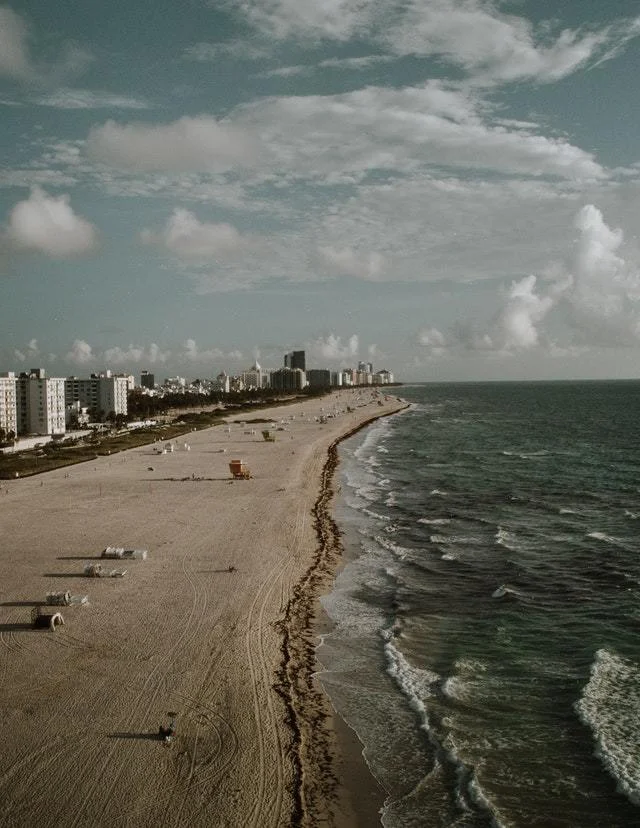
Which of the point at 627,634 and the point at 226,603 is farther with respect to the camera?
the point at 226,603

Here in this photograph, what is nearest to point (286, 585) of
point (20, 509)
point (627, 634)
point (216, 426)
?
point (627, 634)

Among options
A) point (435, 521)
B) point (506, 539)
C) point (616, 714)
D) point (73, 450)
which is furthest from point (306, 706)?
point (73, 450)

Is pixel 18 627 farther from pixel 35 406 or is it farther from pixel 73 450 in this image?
pixel 35 406

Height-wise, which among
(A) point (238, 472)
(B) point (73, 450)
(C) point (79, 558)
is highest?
(A) point (238, 472)

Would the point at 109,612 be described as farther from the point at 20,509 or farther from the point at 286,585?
the point at 20,509

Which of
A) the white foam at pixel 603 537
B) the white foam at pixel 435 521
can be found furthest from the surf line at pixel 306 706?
the white foam at pixel 603 537

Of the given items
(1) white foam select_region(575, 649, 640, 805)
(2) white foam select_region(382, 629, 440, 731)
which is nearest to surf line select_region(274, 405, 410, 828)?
(2) white foam select_region(382, 629, 440, 731)
